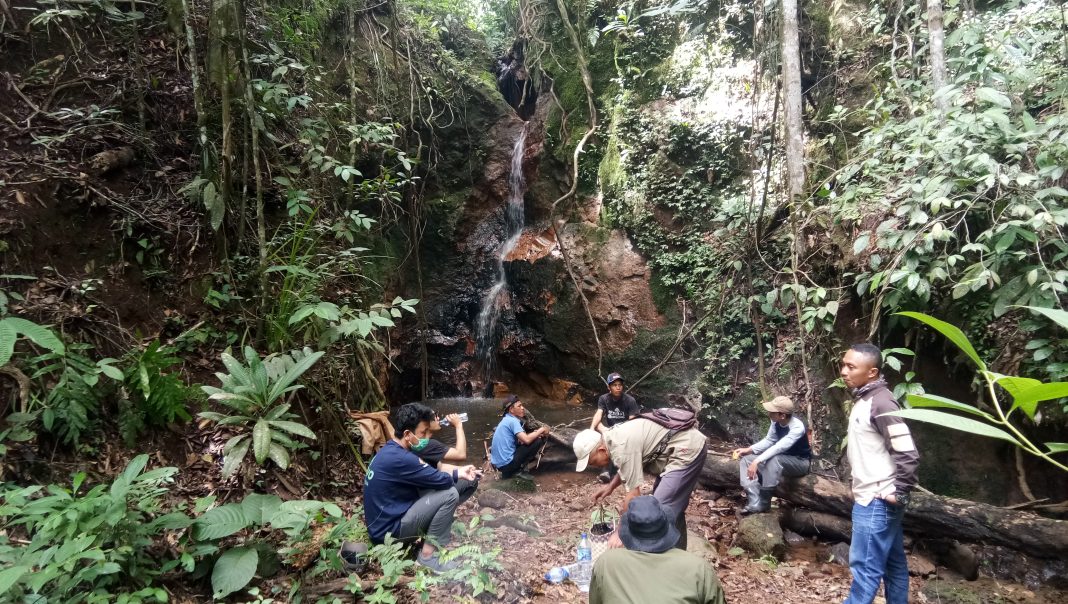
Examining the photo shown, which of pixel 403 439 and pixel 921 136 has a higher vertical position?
pixel 921 136

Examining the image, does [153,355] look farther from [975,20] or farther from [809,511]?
[975,20]

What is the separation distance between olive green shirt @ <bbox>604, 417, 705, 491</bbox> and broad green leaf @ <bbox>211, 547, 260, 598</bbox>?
249cm

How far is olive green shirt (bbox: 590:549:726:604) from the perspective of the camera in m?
2.41

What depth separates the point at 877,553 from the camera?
3.37 m

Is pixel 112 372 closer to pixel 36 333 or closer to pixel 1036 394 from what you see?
pixel 36 333

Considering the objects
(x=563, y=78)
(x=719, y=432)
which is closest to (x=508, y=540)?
(x=719, y=432)

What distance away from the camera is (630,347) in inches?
347

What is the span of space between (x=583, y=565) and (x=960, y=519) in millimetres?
3002

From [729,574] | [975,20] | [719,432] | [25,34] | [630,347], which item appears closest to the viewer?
[729,574]

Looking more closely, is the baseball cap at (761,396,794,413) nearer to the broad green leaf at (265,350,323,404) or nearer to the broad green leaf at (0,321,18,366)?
the broad green leaf at (265,350,323,404)

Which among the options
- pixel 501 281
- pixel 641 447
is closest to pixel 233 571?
pixel 641 447

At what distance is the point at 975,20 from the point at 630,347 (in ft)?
19.1

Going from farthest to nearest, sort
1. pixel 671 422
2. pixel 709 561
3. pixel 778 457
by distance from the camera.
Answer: pixel 778 457, pixel 709 561, pixel 671 422

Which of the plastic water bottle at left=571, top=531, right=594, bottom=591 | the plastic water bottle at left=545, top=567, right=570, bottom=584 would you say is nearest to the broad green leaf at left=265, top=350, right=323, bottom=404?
the plastic water bottle at left=545, top=567, right=570, bottom=584
